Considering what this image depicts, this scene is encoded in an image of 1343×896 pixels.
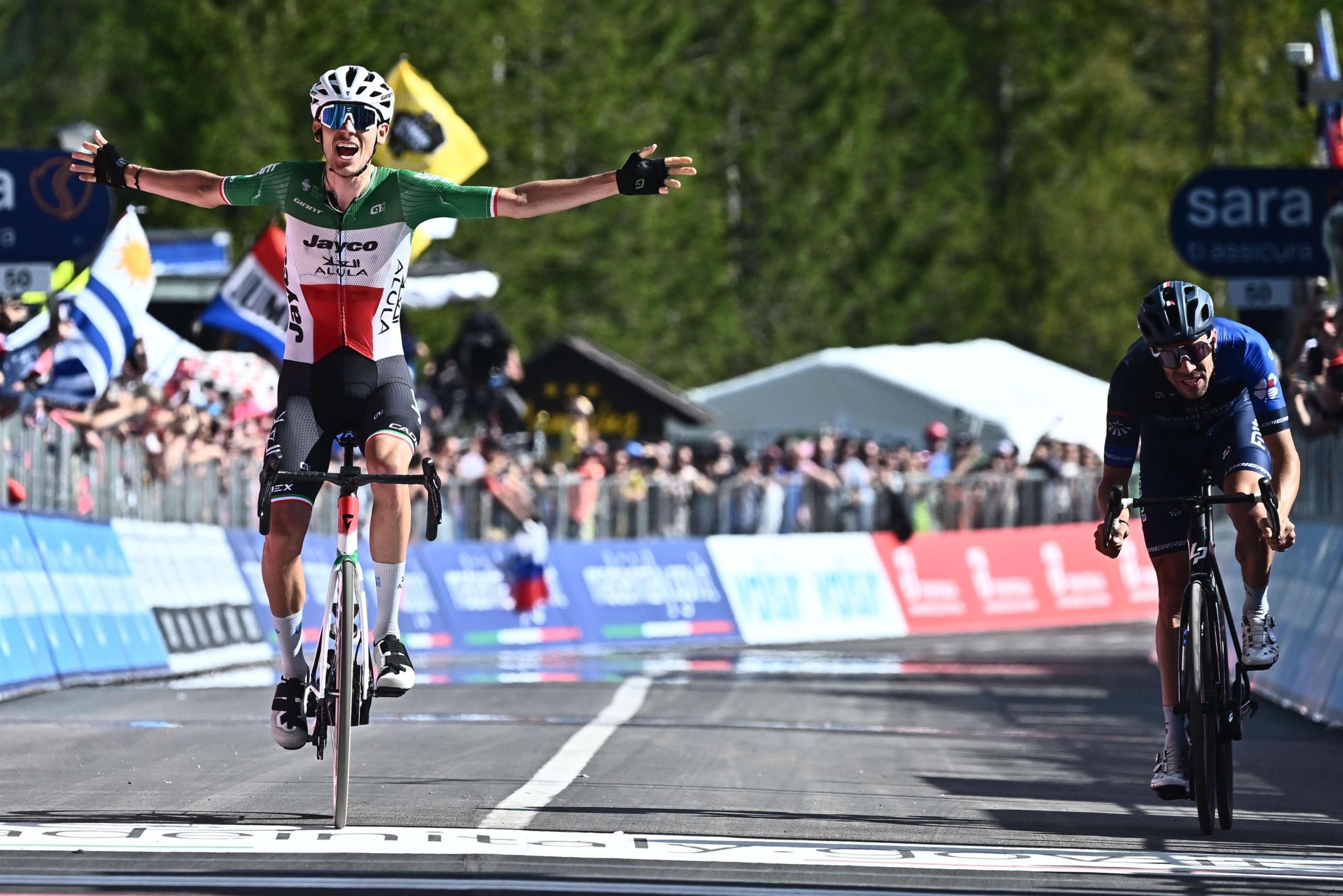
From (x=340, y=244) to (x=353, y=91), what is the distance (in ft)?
1.81

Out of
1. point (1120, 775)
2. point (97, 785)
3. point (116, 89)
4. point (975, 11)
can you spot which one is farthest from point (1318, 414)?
point (975, 11)

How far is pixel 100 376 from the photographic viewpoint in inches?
758

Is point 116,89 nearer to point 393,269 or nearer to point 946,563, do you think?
point 946,563

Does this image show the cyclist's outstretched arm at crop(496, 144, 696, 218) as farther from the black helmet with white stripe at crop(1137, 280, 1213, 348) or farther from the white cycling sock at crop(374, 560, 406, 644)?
the black helmet with white stripe at crop(1137, 280, 1213, 348)

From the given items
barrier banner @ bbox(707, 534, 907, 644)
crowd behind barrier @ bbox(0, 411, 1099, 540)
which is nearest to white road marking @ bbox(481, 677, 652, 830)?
crowd behind barrier @ bbox(0, 411, 1099, 540)

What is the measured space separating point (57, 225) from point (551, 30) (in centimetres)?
3926

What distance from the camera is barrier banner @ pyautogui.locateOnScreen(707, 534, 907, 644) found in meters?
30.8

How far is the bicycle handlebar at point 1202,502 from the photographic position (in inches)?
381

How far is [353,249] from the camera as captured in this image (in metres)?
9.33

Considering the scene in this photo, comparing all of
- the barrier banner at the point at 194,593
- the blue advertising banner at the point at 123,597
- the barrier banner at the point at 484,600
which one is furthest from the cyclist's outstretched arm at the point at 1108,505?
the barrier banner at the point at 484,600

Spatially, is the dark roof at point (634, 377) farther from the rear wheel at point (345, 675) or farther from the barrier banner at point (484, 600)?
the rear wheel at point (345, 675)

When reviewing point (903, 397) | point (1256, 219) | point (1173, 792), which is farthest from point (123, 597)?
point (903, 397)

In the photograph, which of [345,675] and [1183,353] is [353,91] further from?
[1183,353]

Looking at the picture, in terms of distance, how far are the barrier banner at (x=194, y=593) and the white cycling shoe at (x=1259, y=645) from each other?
34.8 ft
